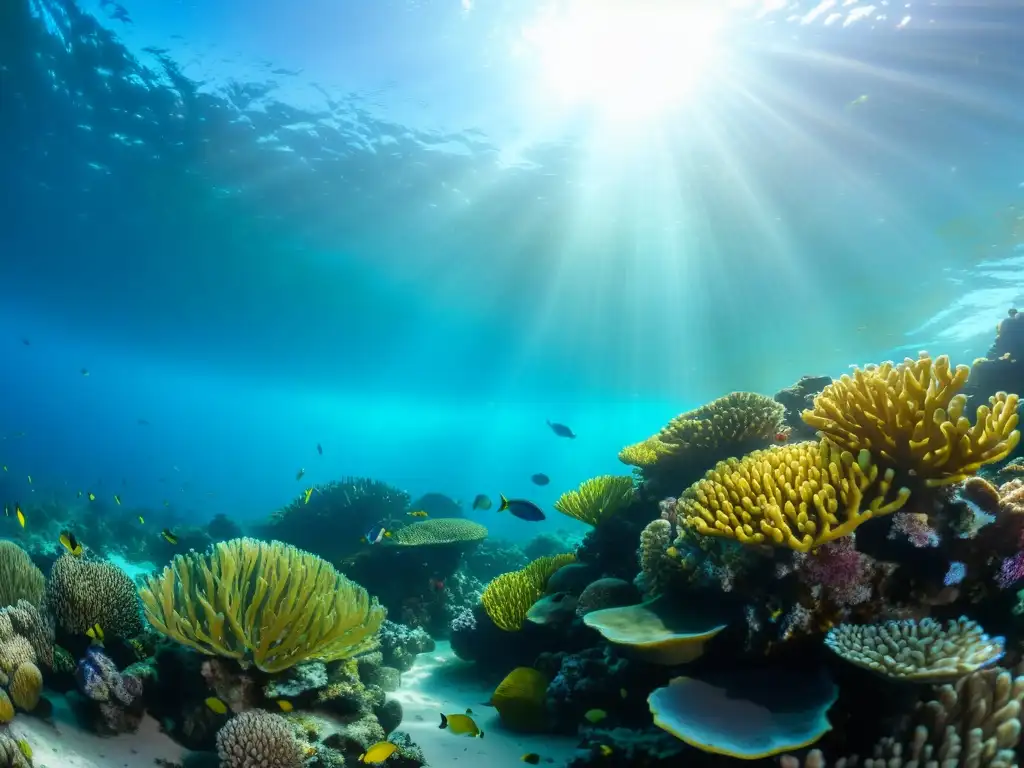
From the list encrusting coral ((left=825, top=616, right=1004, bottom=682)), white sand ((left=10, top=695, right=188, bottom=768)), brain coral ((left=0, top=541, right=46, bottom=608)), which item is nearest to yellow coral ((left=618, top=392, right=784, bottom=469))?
encrusting coral ((left=825, top=616, right=1004, bottom=682))

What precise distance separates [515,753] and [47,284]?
32985 mm

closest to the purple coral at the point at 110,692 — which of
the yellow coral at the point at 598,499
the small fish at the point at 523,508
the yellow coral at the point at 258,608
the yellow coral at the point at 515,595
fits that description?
the yellow coral at the point at 258,608

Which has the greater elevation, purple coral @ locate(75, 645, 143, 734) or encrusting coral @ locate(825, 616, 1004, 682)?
encrusting coral @ locate(825, 616, 1004, 682)

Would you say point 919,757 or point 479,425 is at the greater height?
point 479,425

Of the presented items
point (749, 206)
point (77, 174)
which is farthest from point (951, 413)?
point (77, 174)

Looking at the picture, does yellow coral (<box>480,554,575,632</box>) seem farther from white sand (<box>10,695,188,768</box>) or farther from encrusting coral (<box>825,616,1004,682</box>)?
encrusting coral (<box>825,616,1004,682</box>)

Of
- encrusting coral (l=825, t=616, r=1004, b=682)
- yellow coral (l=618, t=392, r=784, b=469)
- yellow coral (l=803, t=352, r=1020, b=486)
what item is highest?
yellow coral (l=618, t=392, r=784, b=469)

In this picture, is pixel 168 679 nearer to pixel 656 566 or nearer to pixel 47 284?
pixel 656 566

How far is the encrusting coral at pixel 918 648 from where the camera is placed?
A: 271cm

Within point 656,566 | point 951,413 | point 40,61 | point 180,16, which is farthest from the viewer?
point 40,61

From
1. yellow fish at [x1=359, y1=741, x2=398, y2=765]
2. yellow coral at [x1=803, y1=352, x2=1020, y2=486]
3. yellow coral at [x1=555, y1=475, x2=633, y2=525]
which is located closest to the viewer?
yellow coral at [x1=803, y1=352, x2=1020, y2=486]

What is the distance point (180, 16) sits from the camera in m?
12.5

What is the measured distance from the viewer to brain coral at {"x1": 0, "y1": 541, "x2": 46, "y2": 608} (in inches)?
227

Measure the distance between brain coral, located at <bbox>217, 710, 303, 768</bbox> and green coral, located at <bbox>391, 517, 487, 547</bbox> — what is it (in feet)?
19.7
